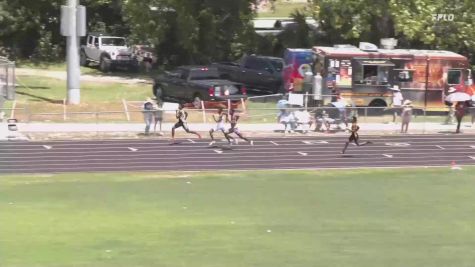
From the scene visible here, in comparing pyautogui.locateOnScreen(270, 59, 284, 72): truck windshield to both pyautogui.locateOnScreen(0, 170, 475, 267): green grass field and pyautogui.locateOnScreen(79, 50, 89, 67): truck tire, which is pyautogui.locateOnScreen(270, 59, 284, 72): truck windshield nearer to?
pyautogui.locateOnScreen(79, 50, 89, 67): truck tire

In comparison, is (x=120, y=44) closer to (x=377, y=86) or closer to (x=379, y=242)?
(x=377, y=86)

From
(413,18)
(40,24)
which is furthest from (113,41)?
(413,18)

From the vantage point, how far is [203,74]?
3522cm

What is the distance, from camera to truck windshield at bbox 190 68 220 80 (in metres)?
34.9

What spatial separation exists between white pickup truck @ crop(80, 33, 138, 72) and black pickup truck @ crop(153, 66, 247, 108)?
11.8m

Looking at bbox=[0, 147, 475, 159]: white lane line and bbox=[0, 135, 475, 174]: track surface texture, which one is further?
bbox=[0, 147, 475, 159]: white lane line

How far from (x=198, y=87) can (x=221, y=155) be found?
9863 millimetres

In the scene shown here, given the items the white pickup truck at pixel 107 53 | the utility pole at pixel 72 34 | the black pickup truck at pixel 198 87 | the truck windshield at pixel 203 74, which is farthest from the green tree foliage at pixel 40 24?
the utility pole at pixel 72 34

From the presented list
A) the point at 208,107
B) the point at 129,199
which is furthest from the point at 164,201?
the point at 208,107

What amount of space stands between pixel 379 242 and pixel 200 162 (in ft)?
40.3

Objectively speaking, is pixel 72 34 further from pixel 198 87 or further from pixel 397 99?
pixel 397 99

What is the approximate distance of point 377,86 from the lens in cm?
3328

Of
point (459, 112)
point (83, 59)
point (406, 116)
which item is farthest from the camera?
point (83, 59)

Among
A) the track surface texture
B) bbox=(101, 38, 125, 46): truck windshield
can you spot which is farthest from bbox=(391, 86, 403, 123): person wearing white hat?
bbox=(101, 38, 125, 46): truck windshield
